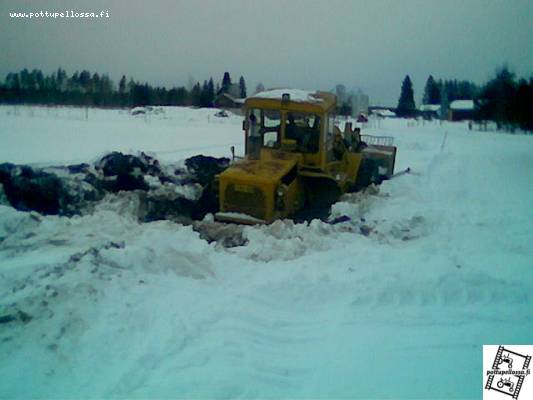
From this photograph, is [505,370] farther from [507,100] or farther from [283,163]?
[507,100]

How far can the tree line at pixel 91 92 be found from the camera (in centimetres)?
1084

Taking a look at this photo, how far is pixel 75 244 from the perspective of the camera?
5.98 metres

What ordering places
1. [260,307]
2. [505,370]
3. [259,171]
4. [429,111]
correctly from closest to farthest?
[505,370] < [260,307] < [259,171] < [429,111]

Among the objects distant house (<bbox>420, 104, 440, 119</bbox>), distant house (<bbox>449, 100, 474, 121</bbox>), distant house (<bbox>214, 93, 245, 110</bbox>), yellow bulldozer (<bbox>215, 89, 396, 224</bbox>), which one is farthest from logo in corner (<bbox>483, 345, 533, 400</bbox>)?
distant house (<bbox>420, 104, 440, 119</bbox>)

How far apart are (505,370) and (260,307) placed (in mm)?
2163

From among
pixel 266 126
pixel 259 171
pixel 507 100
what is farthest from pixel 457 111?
pixel 259 171

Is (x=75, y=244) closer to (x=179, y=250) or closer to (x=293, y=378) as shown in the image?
(x=179, y=250)

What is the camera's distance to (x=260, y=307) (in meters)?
4.80

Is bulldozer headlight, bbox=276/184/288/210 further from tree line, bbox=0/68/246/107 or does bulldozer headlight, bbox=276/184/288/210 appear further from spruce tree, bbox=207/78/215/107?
spruce tree, bbox=207/78/215/107

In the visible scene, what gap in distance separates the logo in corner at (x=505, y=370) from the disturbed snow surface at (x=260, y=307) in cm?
14

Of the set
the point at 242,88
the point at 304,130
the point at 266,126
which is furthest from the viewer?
the point at 242,88

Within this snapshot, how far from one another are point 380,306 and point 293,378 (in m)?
1.57

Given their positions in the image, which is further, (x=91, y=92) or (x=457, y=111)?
(x=457, y=111)

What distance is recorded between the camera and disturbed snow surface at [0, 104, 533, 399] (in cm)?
363
